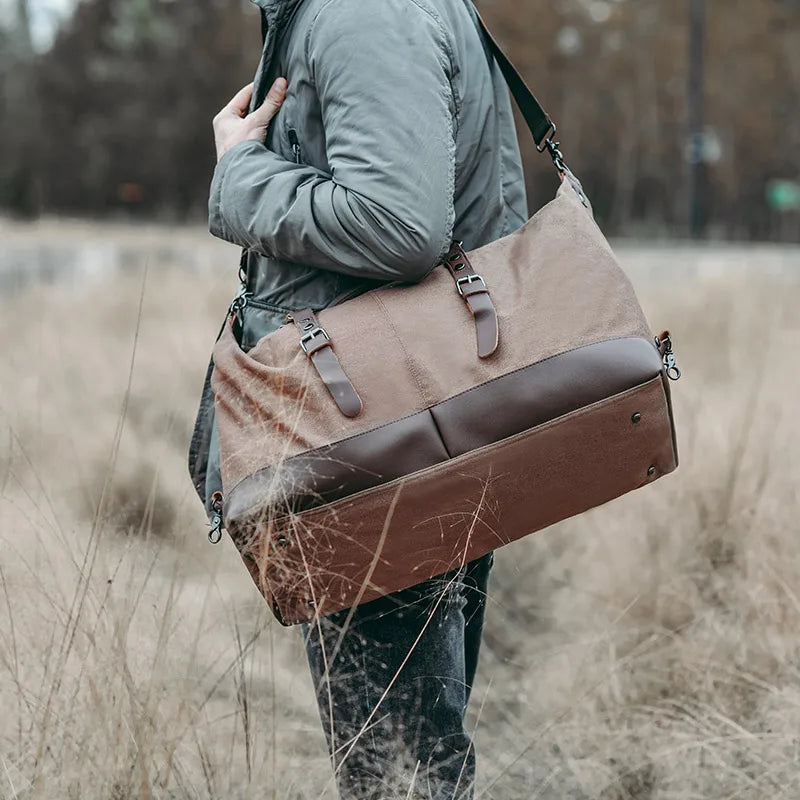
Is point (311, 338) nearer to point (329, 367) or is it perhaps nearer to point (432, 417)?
point (329, 367)

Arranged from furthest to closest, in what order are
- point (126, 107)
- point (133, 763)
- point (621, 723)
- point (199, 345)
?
point (126, 107) < point (199, 345) < point (621, 723) < point (133, 763)

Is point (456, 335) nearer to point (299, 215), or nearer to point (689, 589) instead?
point (299, 215)

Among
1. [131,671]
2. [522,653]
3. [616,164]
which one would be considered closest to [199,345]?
[522,653]

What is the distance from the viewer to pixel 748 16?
33844 millimetres

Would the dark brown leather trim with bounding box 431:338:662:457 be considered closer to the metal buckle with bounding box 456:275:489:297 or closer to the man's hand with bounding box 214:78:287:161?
the metal buckle with bounding box 456:275:489:297

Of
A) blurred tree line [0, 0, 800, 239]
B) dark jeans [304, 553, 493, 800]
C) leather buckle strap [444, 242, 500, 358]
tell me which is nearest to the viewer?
leather buckle strap [444, 242, 500, 358]

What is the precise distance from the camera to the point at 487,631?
3213mm

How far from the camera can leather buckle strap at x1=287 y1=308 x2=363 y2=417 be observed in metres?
1.49

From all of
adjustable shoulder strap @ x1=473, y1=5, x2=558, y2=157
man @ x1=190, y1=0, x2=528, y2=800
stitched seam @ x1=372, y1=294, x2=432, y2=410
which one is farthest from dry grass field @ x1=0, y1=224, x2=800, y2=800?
adjustable shoulder strap @ x1=473, y1=5, x2=558, y2=157

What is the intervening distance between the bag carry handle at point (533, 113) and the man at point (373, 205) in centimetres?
4

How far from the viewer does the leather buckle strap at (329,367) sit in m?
1.49

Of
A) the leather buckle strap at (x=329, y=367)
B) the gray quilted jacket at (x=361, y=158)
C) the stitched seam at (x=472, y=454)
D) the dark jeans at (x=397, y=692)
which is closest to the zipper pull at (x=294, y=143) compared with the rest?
the gray quilted jacket at (x=361, y=158)

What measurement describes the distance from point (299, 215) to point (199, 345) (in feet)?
15.6

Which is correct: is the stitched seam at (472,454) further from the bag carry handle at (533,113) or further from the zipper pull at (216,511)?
the bag carry handle at (533,113)
